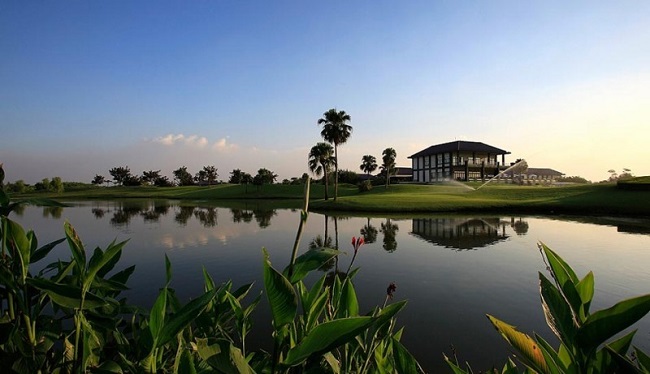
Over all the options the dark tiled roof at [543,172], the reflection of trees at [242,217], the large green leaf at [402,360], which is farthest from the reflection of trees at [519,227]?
the dark tiled roof at [543,172]

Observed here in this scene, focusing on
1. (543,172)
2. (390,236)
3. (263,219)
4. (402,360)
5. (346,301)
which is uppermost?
(543,172)

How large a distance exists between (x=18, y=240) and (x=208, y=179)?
128722 mm

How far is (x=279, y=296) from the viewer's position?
80cm

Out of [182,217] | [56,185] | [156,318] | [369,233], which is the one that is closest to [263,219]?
[182,217]

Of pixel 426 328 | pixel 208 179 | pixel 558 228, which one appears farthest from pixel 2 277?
pixel 208 179

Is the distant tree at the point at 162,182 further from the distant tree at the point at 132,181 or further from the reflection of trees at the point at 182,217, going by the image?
the reflection of trees at the point at 182,217

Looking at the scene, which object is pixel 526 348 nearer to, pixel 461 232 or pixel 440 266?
pixel 440 266

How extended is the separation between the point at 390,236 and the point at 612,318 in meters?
19.8

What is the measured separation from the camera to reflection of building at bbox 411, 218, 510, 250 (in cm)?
1766

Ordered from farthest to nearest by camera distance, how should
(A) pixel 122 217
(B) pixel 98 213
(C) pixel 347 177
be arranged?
(C) pixel 347 177 → (B) pixel 98 213 → (A) pixel 122 217

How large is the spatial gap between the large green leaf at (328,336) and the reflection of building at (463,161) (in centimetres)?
6953

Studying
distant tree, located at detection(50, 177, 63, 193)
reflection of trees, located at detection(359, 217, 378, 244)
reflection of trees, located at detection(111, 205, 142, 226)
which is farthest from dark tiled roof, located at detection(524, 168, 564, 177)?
distant tree, located at detection(50, 177, 63, 193)

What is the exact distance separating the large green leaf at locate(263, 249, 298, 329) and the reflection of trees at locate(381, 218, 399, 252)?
15.5m

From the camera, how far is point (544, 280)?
964mm
